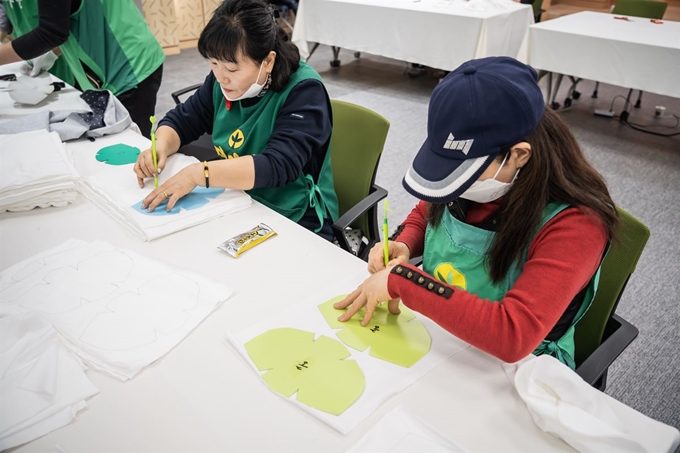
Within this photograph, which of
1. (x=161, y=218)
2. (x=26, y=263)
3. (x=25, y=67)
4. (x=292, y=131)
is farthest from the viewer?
(x=25, y=67)

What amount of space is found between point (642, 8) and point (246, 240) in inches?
177

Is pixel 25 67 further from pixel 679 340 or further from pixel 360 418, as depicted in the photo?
pixel 679 340

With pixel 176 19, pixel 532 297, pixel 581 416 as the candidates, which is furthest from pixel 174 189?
pixel 176 19

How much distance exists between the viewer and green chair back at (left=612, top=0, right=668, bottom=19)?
162 inches

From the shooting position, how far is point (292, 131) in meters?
1.40

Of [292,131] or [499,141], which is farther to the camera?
[292,131]

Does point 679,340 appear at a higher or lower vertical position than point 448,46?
lower

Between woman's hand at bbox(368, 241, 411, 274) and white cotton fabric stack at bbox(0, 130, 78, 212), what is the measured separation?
85cm

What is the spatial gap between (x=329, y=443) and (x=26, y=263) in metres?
0.81

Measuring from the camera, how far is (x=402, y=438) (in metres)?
0.76

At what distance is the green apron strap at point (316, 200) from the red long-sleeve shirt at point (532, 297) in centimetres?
65

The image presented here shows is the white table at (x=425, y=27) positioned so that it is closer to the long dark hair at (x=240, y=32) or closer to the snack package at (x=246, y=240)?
the long dark hair at (x=240, y=32)

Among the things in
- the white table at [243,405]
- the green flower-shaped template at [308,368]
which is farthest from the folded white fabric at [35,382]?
the green flower-shaped template at [308,368]

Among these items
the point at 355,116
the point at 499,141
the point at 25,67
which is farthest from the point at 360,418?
the point at 25,67
